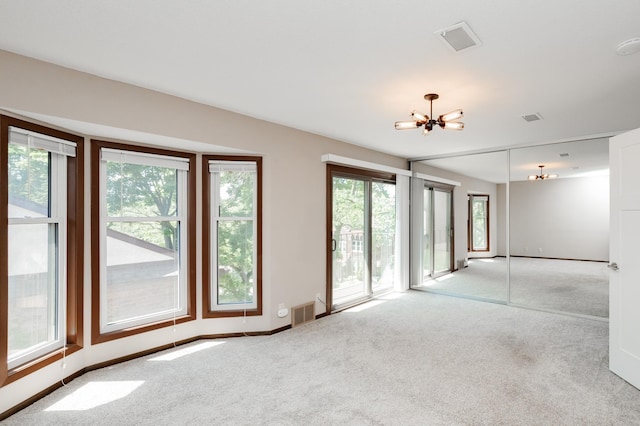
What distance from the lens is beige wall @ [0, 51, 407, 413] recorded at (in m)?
2.26

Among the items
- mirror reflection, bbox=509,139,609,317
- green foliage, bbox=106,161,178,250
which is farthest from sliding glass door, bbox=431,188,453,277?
green foliage, bbox=106,161,178,250

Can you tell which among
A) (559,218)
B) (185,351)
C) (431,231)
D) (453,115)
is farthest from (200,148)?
(559,218)

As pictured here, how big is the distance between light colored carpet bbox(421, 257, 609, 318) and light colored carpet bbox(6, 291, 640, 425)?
902mm

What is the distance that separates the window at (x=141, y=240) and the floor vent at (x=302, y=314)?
1175 millimetres

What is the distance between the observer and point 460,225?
20.4ft

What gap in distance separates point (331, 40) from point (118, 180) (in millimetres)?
2393

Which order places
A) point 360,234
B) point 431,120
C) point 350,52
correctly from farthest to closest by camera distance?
1. point 360,234
2. point 431,120
3. point 350,52

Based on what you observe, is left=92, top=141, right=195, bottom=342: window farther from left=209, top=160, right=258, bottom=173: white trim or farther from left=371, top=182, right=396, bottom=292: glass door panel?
left=371, top=182, right=396, bottom=292: glass door panel

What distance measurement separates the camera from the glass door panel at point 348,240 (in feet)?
15.4

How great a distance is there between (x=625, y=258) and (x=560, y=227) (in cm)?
293

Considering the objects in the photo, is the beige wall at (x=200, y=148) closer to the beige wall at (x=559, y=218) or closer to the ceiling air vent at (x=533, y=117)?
the ceiling air vent at (x=533, y=117)

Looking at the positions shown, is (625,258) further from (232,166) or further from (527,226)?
(232,166)

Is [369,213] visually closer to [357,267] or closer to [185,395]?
[357,267]

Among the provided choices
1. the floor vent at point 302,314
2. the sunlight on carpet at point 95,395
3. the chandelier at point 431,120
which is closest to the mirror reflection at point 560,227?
the chandelier at point 431,120
